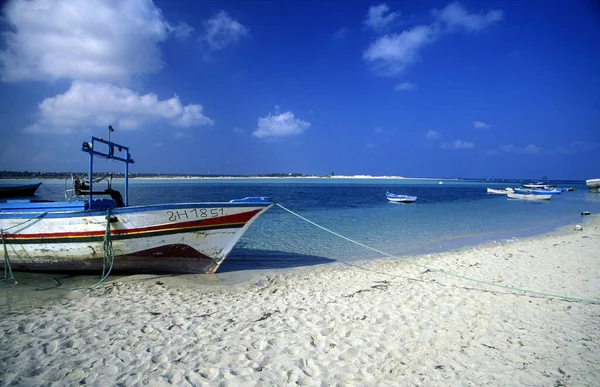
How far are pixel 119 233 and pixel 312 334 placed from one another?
16.9ft

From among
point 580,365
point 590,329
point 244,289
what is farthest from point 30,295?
point 590,329

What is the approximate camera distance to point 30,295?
20.7ft

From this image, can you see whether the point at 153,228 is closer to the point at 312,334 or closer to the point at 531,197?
the point at 312,334

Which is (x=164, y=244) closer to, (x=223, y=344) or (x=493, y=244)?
(x=223, y=344)

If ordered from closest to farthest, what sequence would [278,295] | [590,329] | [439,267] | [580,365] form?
[580,365] → [590,329] → [278,295] → [439,267]

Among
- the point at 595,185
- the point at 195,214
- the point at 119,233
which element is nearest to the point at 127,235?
the point at 119,233

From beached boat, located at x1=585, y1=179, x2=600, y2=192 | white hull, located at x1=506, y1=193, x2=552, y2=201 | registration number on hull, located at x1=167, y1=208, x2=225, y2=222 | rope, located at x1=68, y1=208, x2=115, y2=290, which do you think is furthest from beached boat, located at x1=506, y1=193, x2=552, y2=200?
rope, located at x1=68, y1=208, x2=115, y2=290

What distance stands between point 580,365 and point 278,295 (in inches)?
184

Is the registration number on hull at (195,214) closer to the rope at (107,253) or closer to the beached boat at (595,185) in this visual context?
the rope at (107,253)

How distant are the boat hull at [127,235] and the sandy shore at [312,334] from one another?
60 cm

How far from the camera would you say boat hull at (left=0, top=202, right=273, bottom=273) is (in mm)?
7047

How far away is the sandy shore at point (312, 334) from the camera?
11.8ft

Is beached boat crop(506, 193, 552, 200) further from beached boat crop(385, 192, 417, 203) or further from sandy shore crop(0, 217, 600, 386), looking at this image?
sandy shore crop(0, 217, 600, 386)

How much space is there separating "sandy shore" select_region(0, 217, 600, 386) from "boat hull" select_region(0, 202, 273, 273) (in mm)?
601
